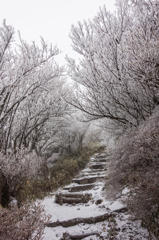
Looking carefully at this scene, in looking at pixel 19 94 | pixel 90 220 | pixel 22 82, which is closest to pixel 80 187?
pixel 90 220

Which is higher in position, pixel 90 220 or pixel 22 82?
pixel 22 82

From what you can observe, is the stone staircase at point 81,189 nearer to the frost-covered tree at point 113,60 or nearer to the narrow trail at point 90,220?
the narrow trail at point 90,220

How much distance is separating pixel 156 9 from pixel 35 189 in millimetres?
9764

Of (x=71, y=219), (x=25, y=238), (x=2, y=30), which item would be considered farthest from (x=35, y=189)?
(x=2, y=30)

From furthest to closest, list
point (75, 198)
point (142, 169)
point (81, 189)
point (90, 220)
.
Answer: point (81, 189) < point (75, 198) < point (90, 220) < point (142, 169)

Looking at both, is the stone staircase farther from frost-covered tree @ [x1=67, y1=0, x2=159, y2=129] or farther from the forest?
frost-covered tree @ [x1=67, y1=0, x2=159, y2=129]

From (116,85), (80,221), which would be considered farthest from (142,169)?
(80,221)

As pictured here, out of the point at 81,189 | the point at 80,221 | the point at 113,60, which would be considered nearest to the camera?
the point at 113,60

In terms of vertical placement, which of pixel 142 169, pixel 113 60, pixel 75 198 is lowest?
pixel 75 198

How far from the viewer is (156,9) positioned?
427 cm

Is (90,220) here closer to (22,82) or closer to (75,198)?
(75,198)

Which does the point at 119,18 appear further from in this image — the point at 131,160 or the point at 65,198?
the point at 65,198

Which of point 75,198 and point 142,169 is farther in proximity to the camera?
point 75,198

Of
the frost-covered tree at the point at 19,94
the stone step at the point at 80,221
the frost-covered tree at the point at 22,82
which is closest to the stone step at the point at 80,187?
the frost-covered tree at the point at 19,94
